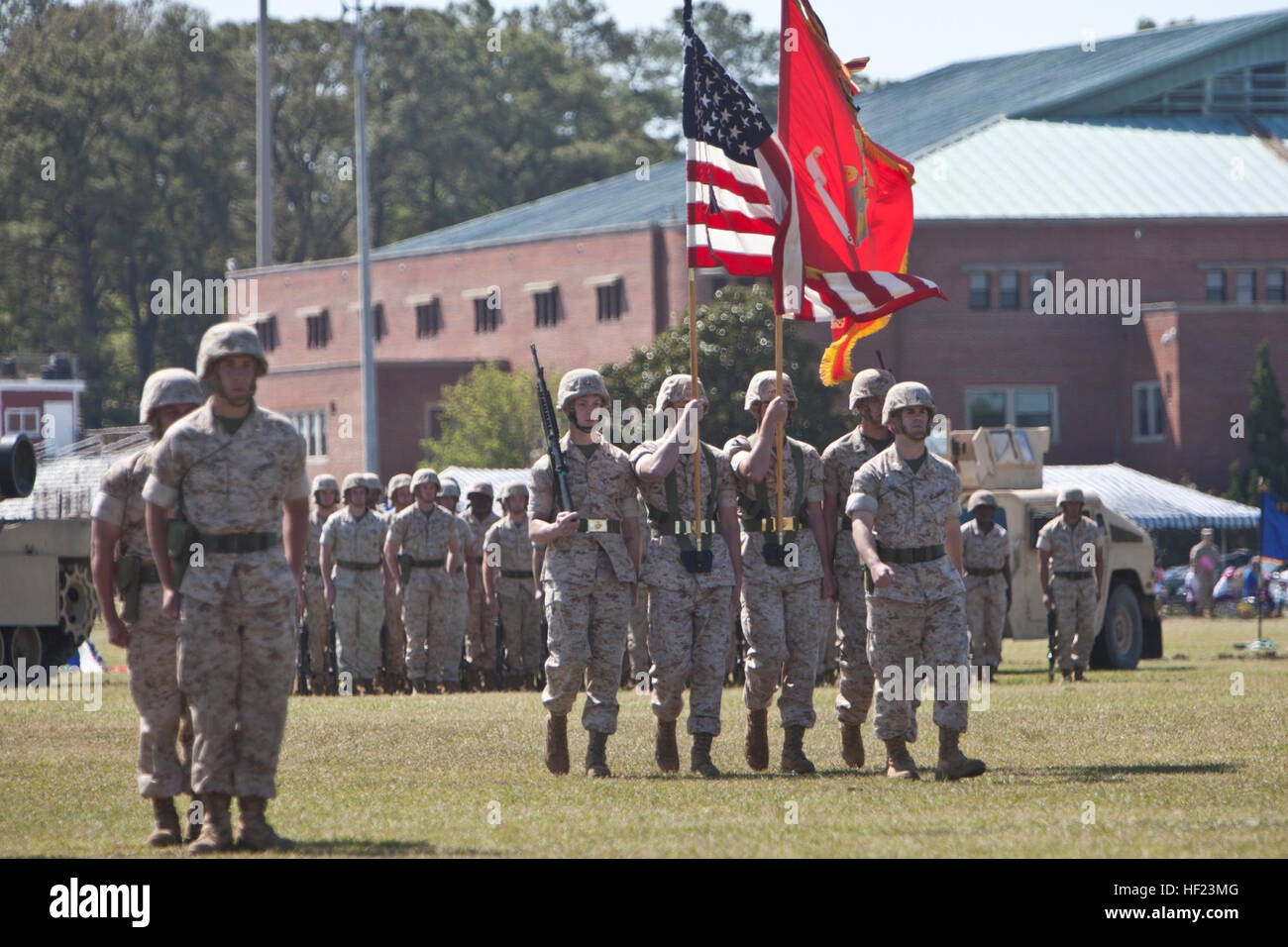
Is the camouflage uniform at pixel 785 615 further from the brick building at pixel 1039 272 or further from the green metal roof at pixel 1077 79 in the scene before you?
the green metal roof at pixel 1077 79

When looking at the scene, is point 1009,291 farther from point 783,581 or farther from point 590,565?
point 590,565

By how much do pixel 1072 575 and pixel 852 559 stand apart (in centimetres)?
1114

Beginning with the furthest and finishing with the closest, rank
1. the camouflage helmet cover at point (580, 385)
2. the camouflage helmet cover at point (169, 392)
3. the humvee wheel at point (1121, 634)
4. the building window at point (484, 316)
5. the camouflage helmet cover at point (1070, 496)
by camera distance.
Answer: the building window at point (484, 316) → the humvee wheel at point (1121, 634) → the camouflage helmet cover at point (1070, 496) → the camouflage helmet cover at point (580, 385) → the camouflage helmet cover at point (169, 392)

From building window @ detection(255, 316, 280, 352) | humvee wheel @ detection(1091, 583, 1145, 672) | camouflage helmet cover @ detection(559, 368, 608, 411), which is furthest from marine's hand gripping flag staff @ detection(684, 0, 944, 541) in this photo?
building window @ detection(255, 316, 280, 352)

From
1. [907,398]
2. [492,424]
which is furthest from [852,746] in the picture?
[492,424]

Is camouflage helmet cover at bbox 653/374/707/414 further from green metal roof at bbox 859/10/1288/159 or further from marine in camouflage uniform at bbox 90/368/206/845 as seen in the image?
green metal roof at bbox 859/10/1288/159

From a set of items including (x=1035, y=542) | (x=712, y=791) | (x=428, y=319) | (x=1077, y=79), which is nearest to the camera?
(x=712, y=791)

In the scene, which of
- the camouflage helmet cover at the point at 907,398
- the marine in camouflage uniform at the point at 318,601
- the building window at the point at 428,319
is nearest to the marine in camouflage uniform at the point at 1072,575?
the marine in camouflage uniform at the point at 318,601

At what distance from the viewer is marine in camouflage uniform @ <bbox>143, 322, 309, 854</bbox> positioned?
9.58 metres

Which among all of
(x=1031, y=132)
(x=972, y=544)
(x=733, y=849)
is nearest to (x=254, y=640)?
(x=733, y=849)

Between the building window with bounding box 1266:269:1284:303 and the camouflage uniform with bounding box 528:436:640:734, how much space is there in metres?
52.3

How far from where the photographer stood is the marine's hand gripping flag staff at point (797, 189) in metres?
13.9

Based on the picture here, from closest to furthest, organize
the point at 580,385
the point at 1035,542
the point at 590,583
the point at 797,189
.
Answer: the point at 580,385, the point at 590,583, the point at 797,189, the point at 1035,542

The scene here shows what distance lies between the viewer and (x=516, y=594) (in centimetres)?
2300
